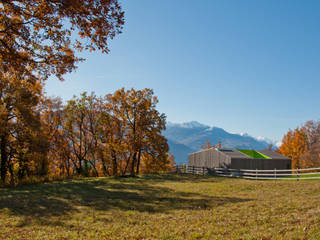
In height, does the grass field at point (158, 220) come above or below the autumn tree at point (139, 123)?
below

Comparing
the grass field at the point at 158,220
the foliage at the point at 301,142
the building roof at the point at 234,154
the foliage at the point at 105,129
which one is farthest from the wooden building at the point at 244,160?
the grass field at the point at 158,220

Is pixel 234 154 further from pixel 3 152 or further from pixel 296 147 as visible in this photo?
pixel 3 152

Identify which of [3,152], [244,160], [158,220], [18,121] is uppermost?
[18,121]

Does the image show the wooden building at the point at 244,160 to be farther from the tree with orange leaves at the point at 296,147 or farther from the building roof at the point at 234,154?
the tree with orange leaves at the point at 296,147

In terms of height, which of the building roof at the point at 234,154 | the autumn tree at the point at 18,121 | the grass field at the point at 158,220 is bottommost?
the grass field at the point at 158,220

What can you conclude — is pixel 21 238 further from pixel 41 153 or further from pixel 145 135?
pixel 145 135

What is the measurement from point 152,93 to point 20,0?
2863 centimetres

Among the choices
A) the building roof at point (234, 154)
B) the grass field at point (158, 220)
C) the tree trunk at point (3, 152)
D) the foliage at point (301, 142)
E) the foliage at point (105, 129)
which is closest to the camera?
the grass field at point (158, 220)

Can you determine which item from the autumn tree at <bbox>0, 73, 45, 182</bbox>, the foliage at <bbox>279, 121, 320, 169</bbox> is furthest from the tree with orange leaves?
the autumn tree at <bbox>0, 73, 45, 182</bbox>

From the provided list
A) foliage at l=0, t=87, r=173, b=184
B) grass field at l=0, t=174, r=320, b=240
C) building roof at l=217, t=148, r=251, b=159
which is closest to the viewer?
grass field at l=0, t=174, r=320, b=240

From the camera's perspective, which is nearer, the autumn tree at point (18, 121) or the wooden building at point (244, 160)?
the autumn tree at point (18, 121)

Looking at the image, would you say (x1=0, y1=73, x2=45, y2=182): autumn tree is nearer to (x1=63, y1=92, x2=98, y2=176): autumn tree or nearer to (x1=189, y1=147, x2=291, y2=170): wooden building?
(x1=63, y1=92, x2=98, y2=176): autumn tree

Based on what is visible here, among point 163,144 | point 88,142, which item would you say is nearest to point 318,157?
point 163,144

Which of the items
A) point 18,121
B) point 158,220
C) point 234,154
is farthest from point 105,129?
point 158,220
